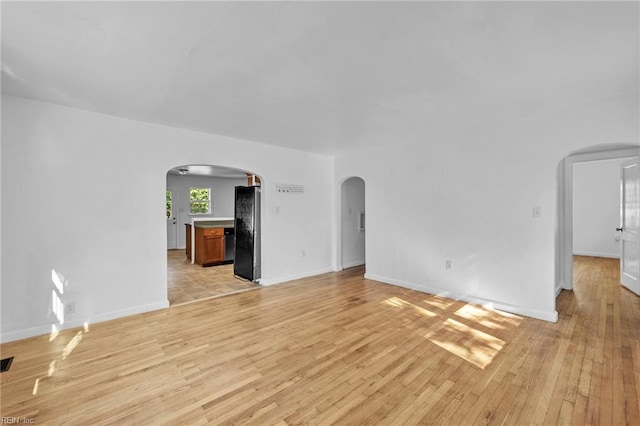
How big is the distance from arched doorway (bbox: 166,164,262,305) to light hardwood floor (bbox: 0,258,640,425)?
118 centimetres

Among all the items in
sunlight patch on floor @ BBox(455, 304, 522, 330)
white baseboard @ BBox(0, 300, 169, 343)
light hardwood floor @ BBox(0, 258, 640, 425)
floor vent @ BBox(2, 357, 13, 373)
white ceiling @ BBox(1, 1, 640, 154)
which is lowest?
floor vent @ BBox(2, 357, 13, 373)

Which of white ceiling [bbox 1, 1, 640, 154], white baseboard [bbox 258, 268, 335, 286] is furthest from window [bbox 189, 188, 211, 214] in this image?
white ceiling [bbox 1, 1, 640, 154]

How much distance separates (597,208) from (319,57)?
9.39m

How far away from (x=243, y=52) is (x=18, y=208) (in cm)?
302

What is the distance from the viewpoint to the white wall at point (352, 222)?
20.8 feet

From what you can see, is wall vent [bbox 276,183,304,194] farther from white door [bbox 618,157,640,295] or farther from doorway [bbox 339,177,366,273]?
white door [bbox 618,157,640,295]

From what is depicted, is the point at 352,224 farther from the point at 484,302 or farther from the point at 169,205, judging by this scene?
the point at 169,205

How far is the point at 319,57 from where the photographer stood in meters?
2.14

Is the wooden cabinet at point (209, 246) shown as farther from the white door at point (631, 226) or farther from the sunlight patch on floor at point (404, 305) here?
the white door at point (631, 226)

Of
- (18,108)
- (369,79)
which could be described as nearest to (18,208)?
(18,108)

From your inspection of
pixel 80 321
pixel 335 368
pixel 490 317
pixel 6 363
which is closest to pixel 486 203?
pixel 490 317

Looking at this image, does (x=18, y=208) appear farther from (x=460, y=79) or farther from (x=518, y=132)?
(x=518, y=132)

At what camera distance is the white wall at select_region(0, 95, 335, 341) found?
9.66ft

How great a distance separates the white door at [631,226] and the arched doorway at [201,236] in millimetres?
6004
